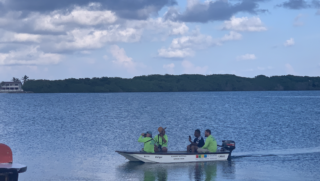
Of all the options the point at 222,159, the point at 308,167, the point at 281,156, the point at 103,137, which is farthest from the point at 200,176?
the point at 103,137

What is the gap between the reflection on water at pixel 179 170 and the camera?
19906 millimetres

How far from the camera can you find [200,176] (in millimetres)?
20188

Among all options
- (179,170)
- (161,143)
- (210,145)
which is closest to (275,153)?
(210,145)

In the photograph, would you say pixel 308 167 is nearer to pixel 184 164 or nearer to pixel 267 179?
pixel 267 179

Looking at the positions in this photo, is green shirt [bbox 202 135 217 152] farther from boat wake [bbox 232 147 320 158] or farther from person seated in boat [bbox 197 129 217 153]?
boat wake [bbox 232 147 320 158]

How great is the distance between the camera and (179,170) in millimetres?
21500

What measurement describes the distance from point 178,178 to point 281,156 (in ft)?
34.6

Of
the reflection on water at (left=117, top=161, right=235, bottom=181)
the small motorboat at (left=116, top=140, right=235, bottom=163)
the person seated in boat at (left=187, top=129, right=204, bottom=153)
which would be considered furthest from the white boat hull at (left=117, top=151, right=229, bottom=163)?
the person seated in boat at (left=187, top=129, right=204, bottom=153)

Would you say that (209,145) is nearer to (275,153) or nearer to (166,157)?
(166,157)

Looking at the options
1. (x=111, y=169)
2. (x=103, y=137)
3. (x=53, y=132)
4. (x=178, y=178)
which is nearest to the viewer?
(x=178, y=178)

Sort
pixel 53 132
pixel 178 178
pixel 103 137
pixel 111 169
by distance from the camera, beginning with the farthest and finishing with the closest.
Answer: pixel 53 132 < pixel 103 137 < pixel 111 169 < pixel 178 178

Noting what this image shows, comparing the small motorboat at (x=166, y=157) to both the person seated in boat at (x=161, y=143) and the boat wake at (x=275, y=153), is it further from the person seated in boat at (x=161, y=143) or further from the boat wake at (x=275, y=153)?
the boat wake at (x=275, y=153)

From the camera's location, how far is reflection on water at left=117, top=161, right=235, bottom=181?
65.3 ft

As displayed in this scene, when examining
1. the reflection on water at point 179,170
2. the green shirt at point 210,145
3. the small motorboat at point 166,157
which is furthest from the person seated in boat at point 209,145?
the reflection on water at point 179,170
